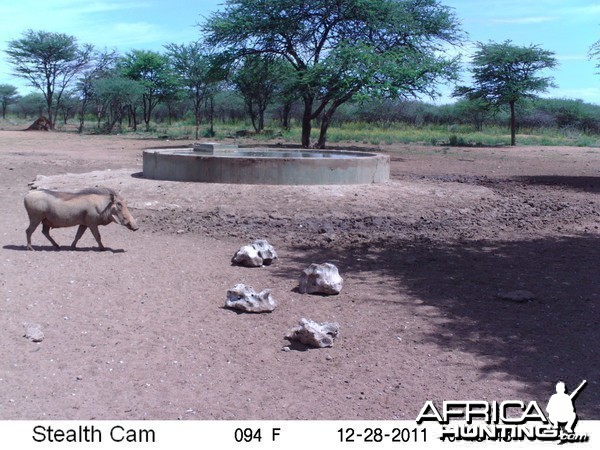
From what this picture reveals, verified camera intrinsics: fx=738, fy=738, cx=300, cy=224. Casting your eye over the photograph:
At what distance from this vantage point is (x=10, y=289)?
701cm

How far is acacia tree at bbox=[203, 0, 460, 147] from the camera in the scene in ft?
88.0

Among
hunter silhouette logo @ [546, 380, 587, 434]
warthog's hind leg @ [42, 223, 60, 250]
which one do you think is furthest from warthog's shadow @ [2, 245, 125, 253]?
hunter silhouette logo @ [546, 380, 587, 434]

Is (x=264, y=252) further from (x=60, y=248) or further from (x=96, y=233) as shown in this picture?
(x=60, y=248)

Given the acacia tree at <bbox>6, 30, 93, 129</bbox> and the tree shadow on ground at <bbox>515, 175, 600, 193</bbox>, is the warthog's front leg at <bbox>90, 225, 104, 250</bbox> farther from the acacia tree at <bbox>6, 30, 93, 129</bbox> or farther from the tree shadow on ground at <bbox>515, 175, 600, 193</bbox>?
the acacia tree at <bbox>6, 30, 93, 129</bbox>

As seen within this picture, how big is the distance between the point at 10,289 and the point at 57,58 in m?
51.7

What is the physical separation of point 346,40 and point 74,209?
69.4ft

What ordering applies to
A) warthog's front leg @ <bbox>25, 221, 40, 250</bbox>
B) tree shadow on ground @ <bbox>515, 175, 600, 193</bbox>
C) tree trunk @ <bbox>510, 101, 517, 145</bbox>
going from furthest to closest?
tree trunk @ <bbox>510, 101, 517, 145</bbox> → tree shadow on ground @ <bbox>515, 175, 600, 193</bbox> → warthog's front leg @ <bbox>25, 221, 40, 250</bbox>

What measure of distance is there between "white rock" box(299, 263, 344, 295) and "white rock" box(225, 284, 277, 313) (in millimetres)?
647

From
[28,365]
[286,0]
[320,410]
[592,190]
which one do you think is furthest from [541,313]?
[286,0]

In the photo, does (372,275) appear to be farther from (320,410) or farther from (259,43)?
(259,43)

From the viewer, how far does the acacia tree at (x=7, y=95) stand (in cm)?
7644

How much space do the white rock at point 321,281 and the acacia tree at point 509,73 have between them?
114 ft

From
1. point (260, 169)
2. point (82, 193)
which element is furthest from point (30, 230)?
point (260, 169)

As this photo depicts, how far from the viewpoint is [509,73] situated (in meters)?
40.7
